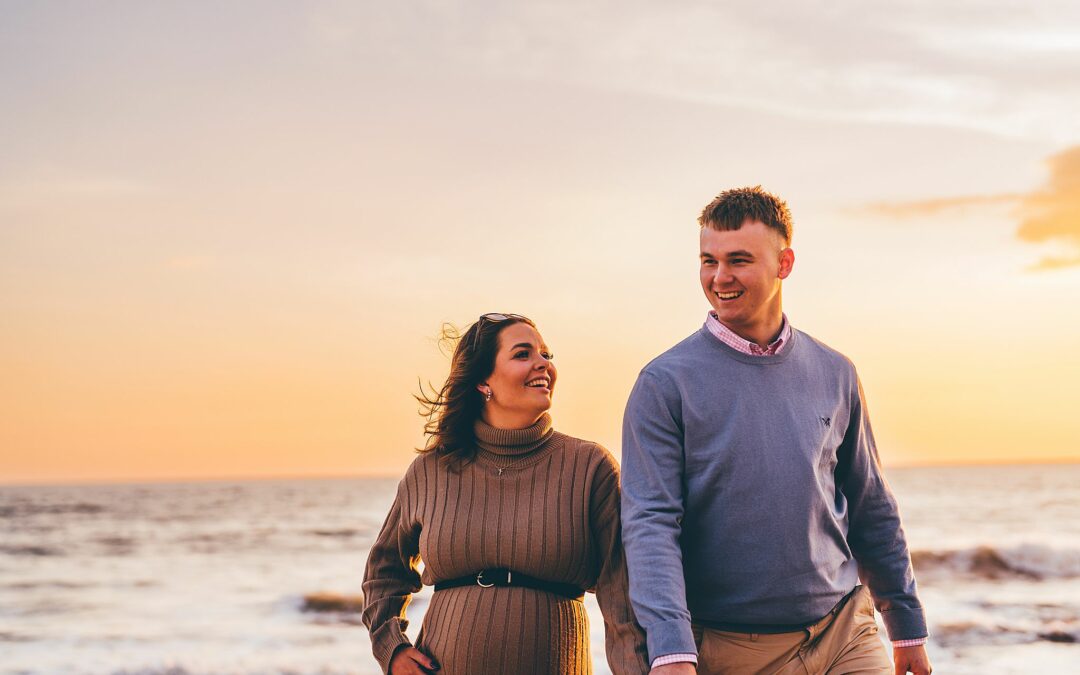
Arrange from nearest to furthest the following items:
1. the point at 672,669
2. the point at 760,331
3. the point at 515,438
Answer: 1. the point at 672,669
2. the point at 760,331
3. the point at 515,438

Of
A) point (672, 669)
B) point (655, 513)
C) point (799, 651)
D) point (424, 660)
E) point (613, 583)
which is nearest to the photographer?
point (672, 669)

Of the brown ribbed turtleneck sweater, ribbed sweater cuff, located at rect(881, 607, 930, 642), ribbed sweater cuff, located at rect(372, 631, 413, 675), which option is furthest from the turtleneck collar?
ribbed sweater cuff, located at rect(881, 607, 930, 642)

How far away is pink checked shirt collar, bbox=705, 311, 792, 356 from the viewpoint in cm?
334

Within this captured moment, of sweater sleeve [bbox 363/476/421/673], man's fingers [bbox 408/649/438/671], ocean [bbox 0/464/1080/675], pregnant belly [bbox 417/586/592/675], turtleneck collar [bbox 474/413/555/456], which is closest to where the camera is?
pregnant belly [bbox 417/586/592/675]

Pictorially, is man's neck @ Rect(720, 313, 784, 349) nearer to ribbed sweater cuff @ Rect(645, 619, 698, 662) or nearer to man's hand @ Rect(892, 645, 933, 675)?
ribbed sweater cuff @ Rect(645, 619, 698, 662)

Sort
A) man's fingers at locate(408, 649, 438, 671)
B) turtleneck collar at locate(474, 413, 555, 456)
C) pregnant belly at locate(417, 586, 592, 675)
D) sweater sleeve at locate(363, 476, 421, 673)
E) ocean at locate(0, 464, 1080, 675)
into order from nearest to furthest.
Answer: pregnant belly at locate(417, 586, 592, 675) < man's fingers at locate(408, 649, 438, 671) < turtleneck collar at locate(474, 413, 555, 456) < sweater sleeve at locate(363, 476, 421, 673) < ocean at locate(0, 464, 1080, 675)

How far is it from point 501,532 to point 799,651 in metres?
1.02

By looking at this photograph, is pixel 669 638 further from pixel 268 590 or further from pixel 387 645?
pixel 268 590

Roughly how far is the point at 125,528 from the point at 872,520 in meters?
28.1

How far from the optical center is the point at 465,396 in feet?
12.9

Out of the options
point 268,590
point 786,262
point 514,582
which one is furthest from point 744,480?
point 268,590

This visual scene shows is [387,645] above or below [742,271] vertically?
below

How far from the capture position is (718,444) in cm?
321

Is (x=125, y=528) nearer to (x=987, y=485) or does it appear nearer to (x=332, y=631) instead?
(x=332, y=631)
